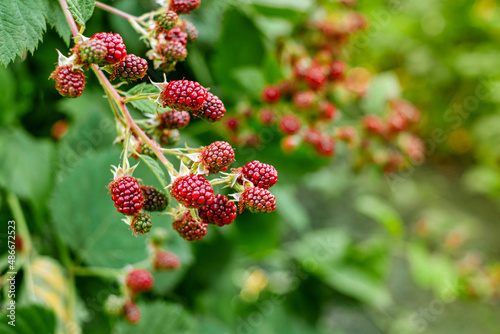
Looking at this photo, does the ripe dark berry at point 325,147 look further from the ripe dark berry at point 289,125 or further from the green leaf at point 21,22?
the green leaf at point 21,22

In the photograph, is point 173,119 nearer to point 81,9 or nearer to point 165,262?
point 81,9

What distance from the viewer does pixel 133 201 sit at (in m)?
0.41

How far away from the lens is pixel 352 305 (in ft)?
5.25

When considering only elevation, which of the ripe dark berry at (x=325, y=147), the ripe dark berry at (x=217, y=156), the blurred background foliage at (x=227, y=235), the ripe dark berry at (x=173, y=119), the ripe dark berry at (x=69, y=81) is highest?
the ripe dark berry at (x=69, y=81)

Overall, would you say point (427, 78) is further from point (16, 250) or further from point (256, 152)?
point (16, 250)

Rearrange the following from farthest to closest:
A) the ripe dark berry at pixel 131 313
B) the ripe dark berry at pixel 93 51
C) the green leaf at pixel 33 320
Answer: the ripe dark berry at pixel 131 313 → the green leaf at pixel 33 320 → the ripe dark berry at pixel 93 51

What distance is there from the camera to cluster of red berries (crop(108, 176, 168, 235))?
0.41 meters

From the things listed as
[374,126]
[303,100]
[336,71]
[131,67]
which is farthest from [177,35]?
[374,126]

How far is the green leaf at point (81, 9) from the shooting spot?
401 mm

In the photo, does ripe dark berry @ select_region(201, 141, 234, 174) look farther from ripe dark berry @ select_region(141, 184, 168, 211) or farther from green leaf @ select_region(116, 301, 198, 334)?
green leaf @ select_region(116, 301, 198, 334)

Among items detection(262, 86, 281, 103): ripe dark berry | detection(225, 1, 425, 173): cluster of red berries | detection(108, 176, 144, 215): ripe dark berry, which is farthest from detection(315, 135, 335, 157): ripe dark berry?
detection(108, 176, 144, 215): ripe dark berry

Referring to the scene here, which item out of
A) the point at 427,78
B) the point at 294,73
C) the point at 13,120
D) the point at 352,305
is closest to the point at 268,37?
the point at 294,73

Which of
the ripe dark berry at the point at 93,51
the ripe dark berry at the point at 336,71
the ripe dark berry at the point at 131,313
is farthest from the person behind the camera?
the ripe dark berry at the point at 336,71

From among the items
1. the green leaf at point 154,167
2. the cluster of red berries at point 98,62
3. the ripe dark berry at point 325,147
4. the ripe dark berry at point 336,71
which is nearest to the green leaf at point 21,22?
the cluster of red berries at point 98,62
